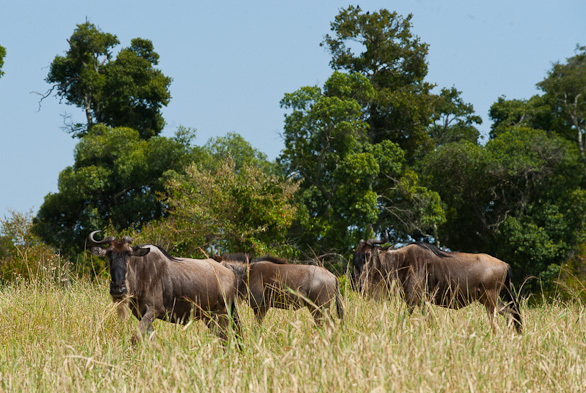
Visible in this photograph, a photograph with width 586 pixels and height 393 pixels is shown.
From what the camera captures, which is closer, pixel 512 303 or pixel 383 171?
pixel 512 303

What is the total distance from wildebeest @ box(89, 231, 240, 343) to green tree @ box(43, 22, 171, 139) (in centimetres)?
3353

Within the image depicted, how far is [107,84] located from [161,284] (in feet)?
115

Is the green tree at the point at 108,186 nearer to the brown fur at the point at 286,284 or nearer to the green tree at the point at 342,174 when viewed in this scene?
the green tree at the point at 342,174

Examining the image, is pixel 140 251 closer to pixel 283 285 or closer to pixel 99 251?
pixel 99 251

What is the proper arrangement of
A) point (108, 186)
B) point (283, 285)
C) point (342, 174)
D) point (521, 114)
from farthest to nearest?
point (521, 114)
point (108, 186)
point (342, 174)
point (283, 285)

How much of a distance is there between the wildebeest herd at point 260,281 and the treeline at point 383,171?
16475 mm

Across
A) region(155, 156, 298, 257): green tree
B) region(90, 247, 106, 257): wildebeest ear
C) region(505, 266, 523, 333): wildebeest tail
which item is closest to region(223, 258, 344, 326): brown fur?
region(90, 247, 106, 257): wildebeest ear

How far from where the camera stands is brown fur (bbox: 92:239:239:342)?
6.64m

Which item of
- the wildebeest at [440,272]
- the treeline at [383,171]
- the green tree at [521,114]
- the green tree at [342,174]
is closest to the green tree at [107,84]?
the treeline at [383,171]

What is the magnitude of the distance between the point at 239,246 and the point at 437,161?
15069 mm

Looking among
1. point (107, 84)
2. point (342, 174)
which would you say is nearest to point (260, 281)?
point (342, 174)

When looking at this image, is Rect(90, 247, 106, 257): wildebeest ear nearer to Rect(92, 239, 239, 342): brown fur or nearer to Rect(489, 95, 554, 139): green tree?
Rect(92, 239, 239, 342): brown fur

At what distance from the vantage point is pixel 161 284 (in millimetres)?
6941

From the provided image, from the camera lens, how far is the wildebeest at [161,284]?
656cm
